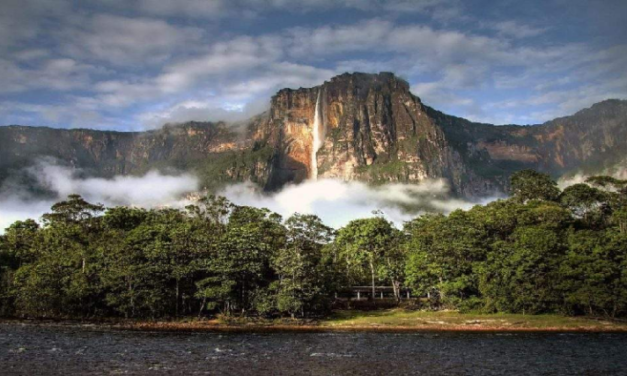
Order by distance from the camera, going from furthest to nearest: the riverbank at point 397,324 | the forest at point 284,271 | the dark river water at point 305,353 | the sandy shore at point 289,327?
the forest at point 284,271, the riverbank at point 397,324, the sandy shore at point 289,327, the dark river water at point 305,353

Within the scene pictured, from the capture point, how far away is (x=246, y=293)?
91062mm

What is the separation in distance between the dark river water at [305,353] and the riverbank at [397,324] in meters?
6.57

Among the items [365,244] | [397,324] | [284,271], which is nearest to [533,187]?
[365,244]

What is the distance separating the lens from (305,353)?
181ft

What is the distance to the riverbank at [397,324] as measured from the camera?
258 ft

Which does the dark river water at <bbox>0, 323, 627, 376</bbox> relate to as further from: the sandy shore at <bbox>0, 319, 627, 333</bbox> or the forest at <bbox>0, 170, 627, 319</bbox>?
the forest at <bbox>0, 170, 627, 319</bbox>

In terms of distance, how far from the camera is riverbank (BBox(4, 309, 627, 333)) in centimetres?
7862

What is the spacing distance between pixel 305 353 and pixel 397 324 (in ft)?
109

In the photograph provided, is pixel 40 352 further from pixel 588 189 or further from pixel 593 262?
pixel 588 189

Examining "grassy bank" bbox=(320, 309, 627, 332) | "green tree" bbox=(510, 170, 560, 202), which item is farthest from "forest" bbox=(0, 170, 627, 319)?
"green tree" bbox=(510, 170, 560, 202)

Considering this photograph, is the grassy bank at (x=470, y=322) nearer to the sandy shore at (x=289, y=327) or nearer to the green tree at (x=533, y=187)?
the sandy shore at (x=289, y=327)

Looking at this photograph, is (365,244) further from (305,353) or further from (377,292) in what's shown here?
(305,353)

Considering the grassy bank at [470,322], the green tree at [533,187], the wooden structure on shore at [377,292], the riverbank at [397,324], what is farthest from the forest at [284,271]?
the green tree at [533,187]

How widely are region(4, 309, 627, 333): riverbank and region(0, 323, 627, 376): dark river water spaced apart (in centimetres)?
657
